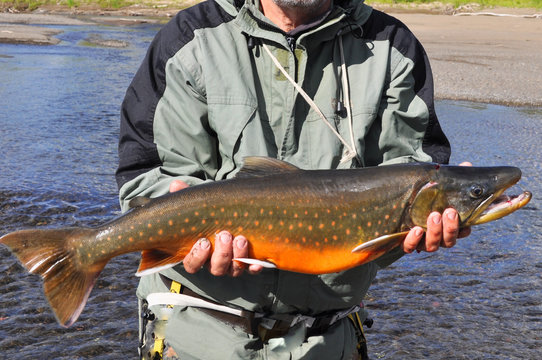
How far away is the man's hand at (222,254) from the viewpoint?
109 inches

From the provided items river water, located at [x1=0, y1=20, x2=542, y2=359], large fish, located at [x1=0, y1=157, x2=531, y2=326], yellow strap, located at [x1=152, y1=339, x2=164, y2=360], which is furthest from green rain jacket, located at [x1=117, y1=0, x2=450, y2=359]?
river water, located at [x1=0, y1=20, x2=542, y2=359]

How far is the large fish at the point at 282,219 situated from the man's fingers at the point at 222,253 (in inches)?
1.8

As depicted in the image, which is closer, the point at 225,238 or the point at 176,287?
the point at 225,238

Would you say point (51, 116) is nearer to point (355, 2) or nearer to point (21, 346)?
point (21, 346)

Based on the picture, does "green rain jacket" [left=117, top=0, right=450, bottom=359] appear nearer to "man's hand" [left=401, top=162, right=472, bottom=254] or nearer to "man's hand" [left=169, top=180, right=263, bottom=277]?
"man's hand" [left=169, top=180, right=263, bottom=277]

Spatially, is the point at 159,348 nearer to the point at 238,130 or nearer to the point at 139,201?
the point at 139,201

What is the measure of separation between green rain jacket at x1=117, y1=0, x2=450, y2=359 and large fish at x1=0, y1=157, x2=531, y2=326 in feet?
0.75

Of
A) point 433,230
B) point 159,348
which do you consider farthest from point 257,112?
point 159,348

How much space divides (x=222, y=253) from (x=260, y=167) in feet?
1.24

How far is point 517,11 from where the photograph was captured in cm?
3988

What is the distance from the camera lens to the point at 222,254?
276 cm

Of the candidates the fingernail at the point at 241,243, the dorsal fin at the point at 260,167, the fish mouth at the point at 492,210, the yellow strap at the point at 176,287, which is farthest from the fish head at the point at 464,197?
the yellow strap at the point at 176,287

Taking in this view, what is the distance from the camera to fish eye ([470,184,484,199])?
286 centimetres

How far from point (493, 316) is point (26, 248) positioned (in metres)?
4.04
